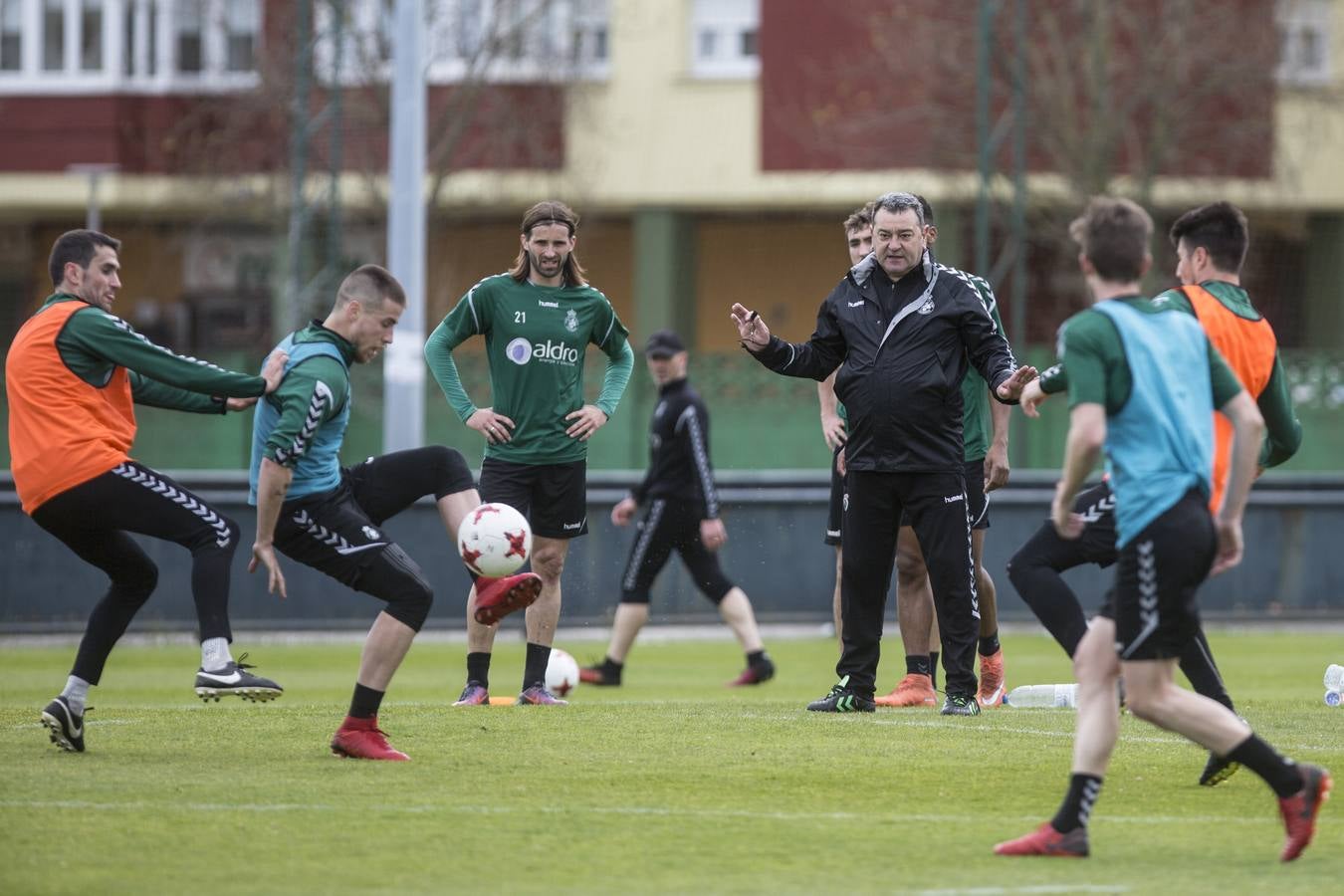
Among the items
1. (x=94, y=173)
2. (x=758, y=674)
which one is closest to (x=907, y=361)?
(x=758, y=674)

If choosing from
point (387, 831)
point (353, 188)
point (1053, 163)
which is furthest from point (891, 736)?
point (353, 188)

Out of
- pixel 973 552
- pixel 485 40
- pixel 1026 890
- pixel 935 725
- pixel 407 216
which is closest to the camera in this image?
pixel 1026 890

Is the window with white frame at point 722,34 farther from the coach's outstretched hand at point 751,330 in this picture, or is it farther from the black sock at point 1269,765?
the black sock at point 1269,765

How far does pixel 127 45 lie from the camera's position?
30953 mm

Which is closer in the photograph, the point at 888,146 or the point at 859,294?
the point at 859,294

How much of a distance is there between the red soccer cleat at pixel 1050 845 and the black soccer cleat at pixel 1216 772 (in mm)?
1492

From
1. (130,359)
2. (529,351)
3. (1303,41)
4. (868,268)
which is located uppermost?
(1303,41)

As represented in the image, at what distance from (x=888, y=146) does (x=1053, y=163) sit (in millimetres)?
2494

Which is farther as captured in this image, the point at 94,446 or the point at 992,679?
the point at 992,679

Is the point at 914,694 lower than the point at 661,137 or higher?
lower

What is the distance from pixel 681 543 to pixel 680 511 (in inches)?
9.1

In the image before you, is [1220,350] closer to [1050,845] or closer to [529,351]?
[1050,845]

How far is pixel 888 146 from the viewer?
28.1 meters

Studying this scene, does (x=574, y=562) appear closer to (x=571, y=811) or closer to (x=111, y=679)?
(x=111, y=679)
